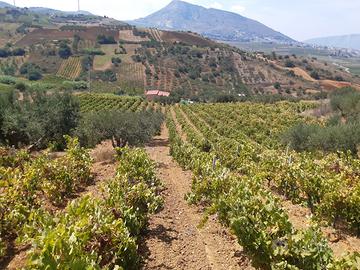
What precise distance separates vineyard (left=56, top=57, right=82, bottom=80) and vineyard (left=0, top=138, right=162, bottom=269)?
12084 cm

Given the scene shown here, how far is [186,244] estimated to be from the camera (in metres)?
10.9

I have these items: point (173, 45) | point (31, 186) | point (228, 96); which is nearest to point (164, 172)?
point (31, 186)

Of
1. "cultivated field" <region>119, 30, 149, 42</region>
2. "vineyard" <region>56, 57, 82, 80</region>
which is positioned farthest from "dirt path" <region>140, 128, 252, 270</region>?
"cultivated field" <region>119, 30, 149, 42</region>

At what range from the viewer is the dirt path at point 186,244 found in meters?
9.76

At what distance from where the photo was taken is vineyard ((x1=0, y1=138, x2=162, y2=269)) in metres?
5.76

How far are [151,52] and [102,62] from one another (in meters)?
21.5

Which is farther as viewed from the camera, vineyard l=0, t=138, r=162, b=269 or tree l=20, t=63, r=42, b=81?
tree l=20, t=63, r=42, b=81

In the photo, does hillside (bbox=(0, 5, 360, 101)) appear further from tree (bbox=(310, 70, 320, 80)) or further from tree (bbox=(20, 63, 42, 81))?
tree (bbox=(20, 63, 42, 81))

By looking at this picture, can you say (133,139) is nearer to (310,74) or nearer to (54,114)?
(54,114)

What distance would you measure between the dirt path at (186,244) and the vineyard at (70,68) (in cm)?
12361

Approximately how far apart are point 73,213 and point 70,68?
459 feet

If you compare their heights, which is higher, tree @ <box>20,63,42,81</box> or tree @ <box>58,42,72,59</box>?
tree @ <box>58,42,72,59</box>

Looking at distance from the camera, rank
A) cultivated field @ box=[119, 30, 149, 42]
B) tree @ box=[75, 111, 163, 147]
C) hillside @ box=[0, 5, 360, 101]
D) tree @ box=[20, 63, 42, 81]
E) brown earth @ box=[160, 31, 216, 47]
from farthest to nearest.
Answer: brown earth @ box=[160, 31, 216, 47]
cultivated field @ box=[119, 30, 149, 42]
tree @ box=[20, 63, 42, 81]
hillside @ box=[0, 5, 360, 101]
tree @ box=[75, 111, 163, 147]

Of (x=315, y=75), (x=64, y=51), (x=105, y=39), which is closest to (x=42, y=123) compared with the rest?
(x=64, y=51)
